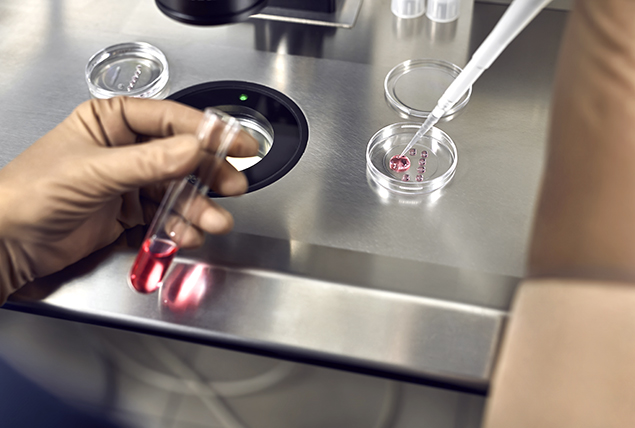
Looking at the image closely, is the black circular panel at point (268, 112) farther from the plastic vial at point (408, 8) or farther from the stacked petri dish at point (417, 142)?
the plastic vial at point (408, 8)

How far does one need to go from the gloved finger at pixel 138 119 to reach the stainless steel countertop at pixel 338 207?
0.14 meters

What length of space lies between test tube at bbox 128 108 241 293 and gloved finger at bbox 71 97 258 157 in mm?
67

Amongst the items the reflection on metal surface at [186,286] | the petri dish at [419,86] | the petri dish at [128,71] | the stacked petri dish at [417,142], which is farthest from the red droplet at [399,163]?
the petri dish at [128,71]

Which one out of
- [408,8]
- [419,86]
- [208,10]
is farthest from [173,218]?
[408,8]

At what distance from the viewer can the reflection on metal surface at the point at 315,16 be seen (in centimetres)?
125

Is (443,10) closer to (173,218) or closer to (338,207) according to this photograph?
(338,207)

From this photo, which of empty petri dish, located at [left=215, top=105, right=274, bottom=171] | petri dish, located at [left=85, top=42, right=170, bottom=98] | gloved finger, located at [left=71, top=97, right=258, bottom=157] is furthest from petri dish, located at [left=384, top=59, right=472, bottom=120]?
petri dish, located at [left=85, top=42, right=170, bottom=98]

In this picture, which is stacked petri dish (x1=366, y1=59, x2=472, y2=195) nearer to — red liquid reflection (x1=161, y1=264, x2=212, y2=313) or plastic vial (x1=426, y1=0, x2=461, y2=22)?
plastic vial (x1=426, y1=0, x2=461, y2=22)

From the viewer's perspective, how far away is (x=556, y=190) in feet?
1.65

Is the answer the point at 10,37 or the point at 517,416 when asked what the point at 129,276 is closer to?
the point at 517,416

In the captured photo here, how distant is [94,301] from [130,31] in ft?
2.19

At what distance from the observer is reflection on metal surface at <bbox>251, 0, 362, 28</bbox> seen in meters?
1.25

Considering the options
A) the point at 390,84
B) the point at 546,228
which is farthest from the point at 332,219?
the point at 546,228

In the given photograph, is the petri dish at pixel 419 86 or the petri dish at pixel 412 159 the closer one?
the petri dish at pixel 412 159
